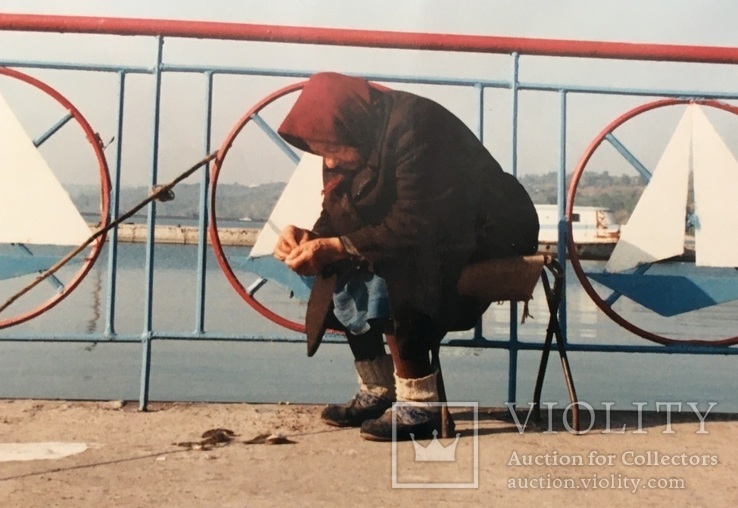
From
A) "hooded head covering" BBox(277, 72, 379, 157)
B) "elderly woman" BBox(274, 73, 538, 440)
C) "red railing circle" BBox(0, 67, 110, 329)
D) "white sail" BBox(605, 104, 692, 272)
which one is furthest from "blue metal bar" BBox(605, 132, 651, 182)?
"red railing circle" BBox(0, 67, 110, 329)

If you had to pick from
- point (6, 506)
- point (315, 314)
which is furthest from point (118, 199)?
point (6, 506)

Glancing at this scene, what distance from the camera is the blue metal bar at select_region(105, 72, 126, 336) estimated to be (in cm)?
256

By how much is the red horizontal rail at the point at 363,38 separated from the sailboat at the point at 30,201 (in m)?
0.35

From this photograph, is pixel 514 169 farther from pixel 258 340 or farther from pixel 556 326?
pixel 258 340

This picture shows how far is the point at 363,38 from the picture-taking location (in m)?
2.52

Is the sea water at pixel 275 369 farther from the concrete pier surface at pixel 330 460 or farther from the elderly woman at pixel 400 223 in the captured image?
the elderly woman at pixel 400 223

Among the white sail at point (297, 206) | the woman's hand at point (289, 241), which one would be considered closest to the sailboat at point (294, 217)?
the white sail at point (297, 206)

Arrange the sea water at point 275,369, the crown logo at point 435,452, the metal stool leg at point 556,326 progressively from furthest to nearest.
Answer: the sea water at point 275,369 < the metal stool leg at point 556,326 < the crown logo at point 435,452

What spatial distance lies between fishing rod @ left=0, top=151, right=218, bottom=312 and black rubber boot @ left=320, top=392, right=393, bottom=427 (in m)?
0.76

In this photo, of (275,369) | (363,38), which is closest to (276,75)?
(363,38)

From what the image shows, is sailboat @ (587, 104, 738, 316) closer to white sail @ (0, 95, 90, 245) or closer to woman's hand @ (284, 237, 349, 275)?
woman's hand @ (284, 237, 349, 275)

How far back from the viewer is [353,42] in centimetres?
253

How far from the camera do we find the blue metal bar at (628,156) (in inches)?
105

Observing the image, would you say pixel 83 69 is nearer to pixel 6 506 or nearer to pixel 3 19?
pixel 3 19
